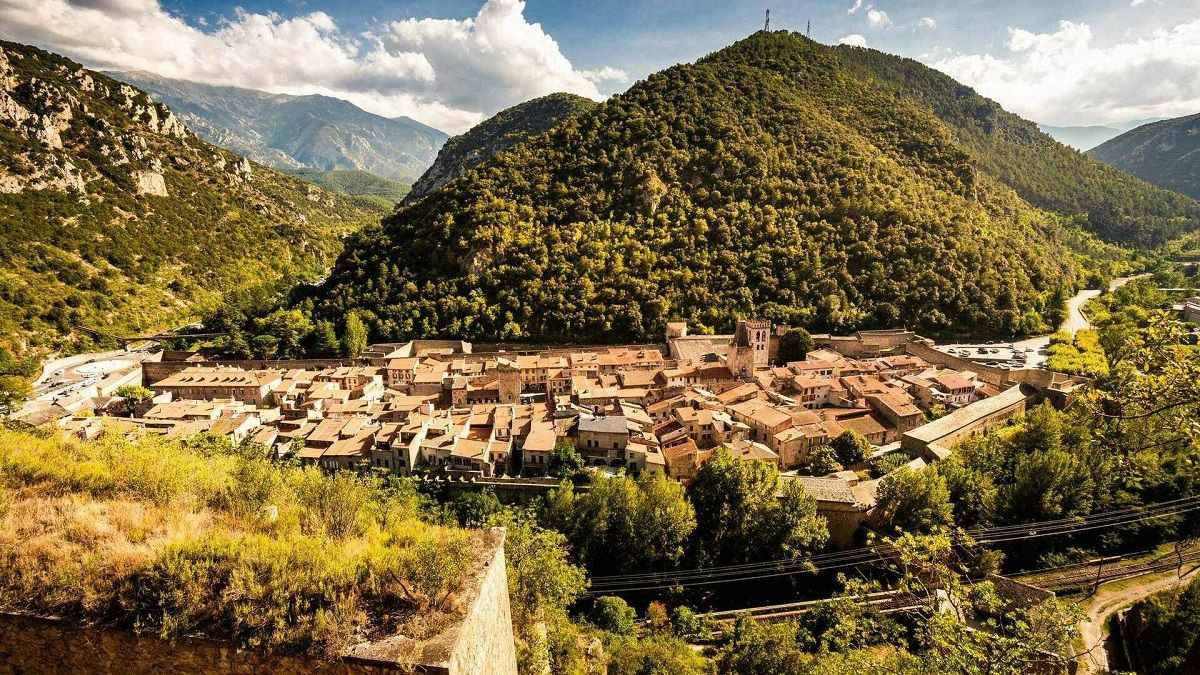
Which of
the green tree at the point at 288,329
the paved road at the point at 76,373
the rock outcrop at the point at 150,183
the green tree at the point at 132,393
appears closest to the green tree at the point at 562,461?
the green tree at the point at 132,393

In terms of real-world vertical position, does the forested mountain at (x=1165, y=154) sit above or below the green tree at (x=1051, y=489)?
above

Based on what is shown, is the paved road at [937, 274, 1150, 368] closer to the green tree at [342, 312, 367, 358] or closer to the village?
the village

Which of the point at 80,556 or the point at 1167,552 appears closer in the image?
the point at 80,556

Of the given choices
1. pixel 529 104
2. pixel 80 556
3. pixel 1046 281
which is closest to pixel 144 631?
pixel 80 556

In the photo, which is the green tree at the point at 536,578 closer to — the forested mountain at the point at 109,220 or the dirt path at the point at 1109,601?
the dirt path at the point at 1109,601

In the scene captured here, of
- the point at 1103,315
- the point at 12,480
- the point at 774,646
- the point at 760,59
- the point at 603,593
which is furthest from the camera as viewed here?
the point at 760,59

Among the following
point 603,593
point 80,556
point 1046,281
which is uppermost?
point 1046,281

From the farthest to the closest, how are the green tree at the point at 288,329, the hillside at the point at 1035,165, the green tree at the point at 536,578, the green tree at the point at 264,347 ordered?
the hillside at the point at 1035,165 < the green tree at the point at 288,329 < the green tree at the point at 264,347 < the green tree at the point at 536,578

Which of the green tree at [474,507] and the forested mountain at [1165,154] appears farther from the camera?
the forested mountain at [1165,154]

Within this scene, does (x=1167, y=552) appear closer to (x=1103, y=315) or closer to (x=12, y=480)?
(x=12, y=480)
